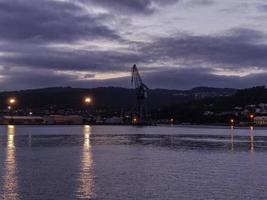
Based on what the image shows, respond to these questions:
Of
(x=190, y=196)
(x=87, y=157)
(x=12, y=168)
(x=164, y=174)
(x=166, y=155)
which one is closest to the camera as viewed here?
(x=190, y=196)

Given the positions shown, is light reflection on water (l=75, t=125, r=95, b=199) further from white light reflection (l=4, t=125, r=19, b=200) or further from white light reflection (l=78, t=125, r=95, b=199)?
white light reflection (l=4, t=125, r=19, b=200)

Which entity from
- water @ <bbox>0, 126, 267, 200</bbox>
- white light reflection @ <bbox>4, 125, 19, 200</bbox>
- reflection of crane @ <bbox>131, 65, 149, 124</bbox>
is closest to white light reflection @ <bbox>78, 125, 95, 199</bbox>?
water @ <bbox>0, 126, 267, 200</bbox>

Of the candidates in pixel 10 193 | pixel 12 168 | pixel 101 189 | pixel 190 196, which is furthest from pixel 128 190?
pixel 12 168

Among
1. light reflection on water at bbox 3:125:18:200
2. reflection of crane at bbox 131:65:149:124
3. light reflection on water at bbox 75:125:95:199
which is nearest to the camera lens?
light reflection on water at bbox 3:125:18:200

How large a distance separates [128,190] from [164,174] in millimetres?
6518

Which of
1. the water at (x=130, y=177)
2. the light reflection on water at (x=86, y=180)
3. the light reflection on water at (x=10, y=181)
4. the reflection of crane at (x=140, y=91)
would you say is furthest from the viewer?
the reflection of crane at (x=140, y=91)

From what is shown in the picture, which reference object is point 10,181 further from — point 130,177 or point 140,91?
point 140,91

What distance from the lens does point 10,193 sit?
24.6 meters

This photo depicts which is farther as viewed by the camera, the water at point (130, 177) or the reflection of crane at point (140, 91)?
the reflection of crane at point (140, 91)

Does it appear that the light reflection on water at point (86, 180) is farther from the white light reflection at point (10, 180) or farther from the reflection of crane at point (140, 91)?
the reflection of crane at point (140, 91)

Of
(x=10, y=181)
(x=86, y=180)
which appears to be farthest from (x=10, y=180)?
(x=86, y=180)

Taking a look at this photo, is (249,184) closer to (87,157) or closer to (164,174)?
(164,174)

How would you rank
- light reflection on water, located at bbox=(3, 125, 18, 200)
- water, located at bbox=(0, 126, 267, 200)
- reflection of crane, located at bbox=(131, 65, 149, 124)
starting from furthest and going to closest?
reflection of crane, located at bbox=(131, 65, 149, 124) < water, located at bbox=(0, 126, 267, 200) < light reflection on water, located at bbox=(3, 125, 18, 200)

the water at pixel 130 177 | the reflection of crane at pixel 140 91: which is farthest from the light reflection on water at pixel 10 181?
the reflection of crane at pixel 140 91
